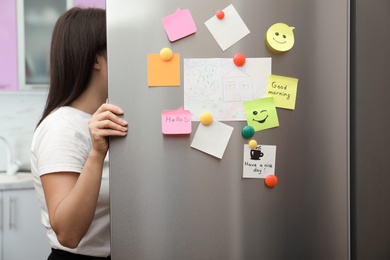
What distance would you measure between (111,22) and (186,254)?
0.54 metres

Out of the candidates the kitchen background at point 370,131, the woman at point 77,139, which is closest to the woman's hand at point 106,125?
the woman at point 77,139

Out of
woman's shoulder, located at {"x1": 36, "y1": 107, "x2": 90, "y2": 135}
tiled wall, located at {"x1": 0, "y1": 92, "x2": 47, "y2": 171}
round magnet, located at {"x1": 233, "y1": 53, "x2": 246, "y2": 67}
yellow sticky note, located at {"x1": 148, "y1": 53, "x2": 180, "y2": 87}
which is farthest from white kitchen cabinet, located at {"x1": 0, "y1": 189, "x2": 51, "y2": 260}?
round magnet, located at {"x1": 233, "y1": 53, "x2": 246, "y2": 67}

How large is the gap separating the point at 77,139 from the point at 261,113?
440 mm

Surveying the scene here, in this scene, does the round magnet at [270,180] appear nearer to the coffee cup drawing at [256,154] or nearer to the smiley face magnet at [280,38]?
the coffee cup drawing at [256,154]

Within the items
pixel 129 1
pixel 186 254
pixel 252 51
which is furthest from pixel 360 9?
pixel 186 254

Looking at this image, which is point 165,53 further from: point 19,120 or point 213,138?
point 19,120

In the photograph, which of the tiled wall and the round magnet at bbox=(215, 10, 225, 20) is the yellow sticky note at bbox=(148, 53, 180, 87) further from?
the tiled wall

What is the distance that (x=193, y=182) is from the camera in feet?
2.90

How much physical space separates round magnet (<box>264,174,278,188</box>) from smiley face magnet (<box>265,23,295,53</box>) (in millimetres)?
285

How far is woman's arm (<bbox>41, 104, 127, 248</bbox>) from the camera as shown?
859mm

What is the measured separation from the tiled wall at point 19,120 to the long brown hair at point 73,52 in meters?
1.68

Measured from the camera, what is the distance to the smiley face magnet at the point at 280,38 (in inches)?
34.8

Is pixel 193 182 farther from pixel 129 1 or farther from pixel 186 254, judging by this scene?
pixel 129 1

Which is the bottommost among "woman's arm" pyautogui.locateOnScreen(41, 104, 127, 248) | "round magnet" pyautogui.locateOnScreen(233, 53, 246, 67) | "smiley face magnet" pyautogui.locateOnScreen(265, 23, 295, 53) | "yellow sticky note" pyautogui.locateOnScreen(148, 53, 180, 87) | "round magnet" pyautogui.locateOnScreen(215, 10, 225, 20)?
"woman's arm" pyautogui.locateOnScreen(41, 104, 127, 248)
